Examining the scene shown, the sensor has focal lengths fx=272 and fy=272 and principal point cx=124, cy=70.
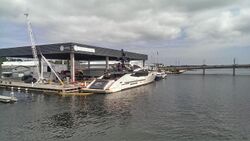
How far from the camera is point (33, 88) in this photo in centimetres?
7531

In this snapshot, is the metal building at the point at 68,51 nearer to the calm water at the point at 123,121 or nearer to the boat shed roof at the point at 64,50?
the boat shed roof at the point at 64,50

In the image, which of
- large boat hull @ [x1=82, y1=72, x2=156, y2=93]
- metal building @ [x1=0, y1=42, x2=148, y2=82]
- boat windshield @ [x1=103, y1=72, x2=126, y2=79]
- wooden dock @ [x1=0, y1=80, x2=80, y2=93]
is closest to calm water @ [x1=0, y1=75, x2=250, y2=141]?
large boat hull @ [x1=82, y1=72, x2=156, y2=93]

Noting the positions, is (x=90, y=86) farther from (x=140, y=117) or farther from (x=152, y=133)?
(x=152, y=133)

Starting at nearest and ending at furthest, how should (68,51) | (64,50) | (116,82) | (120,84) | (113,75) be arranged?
(116,82) < (120,84) < (68,51) < (64,50) < (113,75)

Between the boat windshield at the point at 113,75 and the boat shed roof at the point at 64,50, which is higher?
the boat shed roof at the point at 64,50

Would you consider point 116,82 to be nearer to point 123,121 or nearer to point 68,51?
point 68,51

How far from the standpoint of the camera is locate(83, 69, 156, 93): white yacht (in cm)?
6875

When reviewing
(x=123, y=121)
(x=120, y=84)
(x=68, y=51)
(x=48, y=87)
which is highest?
(x=68, y=51)

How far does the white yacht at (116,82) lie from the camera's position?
2707 inches

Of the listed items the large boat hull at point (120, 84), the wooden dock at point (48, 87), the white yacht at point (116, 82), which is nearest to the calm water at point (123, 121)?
the large boat hull at point (120, 84)

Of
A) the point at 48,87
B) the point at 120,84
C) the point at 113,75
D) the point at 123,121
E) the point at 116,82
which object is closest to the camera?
the point at 123,121

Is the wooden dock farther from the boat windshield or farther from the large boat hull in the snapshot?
the boat windshield

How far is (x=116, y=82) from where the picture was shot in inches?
2849

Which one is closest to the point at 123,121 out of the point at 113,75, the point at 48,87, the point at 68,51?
the point at 48,87
